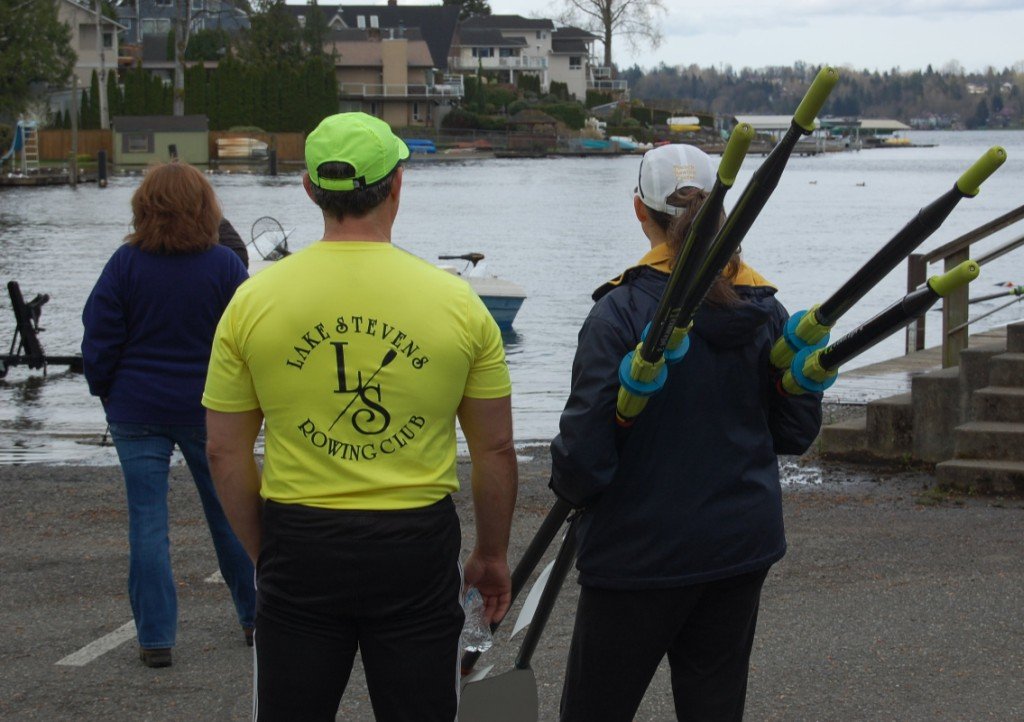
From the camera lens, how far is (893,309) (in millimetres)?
2588

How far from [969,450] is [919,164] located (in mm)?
126291

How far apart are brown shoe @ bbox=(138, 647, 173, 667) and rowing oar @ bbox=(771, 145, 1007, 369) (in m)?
3.09

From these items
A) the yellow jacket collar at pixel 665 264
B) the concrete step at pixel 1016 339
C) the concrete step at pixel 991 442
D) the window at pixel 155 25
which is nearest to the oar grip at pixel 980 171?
the yellow jacket collar at pixel 665 264

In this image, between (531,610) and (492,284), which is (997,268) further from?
(531,610)

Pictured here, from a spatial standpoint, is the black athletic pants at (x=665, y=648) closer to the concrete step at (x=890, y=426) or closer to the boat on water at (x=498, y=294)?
the concrete step at (x=890, y=426)

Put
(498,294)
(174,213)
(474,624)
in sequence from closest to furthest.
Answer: (474,624) → (174,213) → (498,294)

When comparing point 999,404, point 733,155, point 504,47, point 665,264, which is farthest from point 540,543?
point 504,47

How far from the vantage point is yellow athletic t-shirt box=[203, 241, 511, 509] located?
3010mm

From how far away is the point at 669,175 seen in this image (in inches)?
127

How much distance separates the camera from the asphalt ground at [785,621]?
4871 millimetres

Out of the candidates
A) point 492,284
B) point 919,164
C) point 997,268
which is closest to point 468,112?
point 919,164

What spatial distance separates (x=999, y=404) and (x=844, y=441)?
1227mm

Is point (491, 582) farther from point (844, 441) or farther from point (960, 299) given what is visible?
point (960, 299)

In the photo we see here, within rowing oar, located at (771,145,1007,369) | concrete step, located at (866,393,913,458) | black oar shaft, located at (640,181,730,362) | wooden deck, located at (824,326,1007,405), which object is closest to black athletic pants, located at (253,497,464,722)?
black oar shaft, located at (640,181,730,362)
